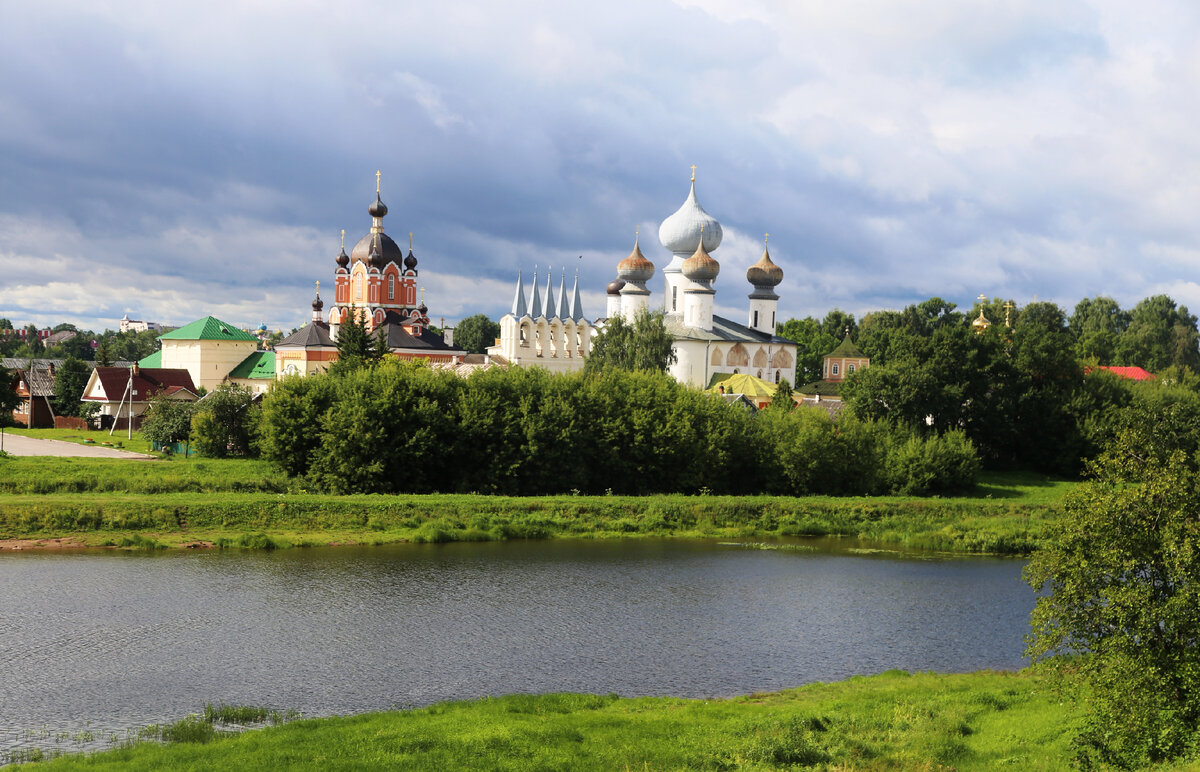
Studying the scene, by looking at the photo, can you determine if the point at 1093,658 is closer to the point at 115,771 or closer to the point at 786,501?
the point at 115,771

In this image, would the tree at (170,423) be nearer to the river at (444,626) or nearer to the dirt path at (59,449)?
the dirt path at (59,449)

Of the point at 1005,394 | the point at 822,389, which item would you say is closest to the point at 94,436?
the point at 822,389

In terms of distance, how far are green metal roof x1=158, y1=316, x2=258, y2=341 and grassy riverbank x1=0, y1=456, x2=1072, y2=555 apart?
37.6 metres

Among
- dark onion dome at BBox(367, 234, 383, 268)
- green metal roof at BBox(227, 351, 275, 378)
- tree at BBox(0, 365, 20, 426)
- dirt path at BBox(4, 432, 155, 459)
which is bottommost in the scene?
dirt path at BBox(4, 432, 155, 459)

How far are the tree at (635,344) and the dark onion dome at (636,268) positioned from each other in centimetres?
1060

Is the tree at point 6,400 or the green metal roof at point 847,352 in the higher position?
the green metal roof at point 847,352

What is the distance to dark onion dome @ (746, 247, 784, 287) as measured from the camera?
73.2 meters

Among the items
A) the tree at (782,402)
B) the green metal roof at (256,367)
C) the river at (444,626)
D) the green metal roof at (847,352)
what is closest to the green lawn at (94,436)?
the green metal roof at (256,367)

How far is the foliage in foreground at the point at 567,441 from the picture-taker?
37.5 m

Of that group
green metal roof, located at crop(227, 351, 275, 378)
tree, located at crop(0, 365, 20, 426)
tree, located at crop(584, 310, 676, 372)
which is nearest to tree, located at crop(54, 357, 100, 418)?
tree, located at crop(0, 365, 20, 426)

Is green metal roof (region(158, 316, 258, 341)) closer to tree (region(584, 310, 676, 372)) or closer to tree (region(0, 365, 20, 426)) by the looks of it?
tree (region(0, 365, 20, 426))

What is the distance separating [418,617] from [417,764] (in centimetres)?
939

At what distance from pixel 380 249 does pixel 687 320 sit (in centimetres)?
2476

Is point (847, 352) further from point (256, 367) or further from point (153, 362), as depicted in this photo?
point (153, 362)
